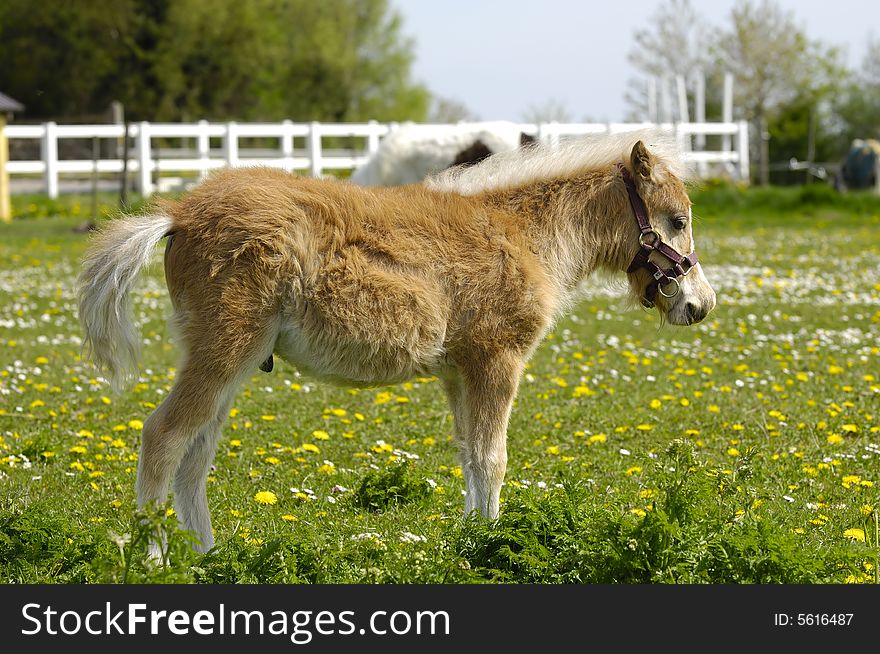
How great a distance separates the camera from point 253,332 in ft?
14.6

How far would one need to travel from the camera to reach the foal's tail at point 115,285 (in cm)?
450

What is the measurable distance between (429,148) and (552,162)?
1075 cm

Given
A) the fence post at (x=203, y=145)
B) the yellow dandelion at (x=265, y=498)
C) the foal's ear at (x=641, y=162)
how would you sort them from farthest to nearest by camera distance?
1. the fence post at (x=203, y=145)
2. the yellow dandelion at (x=265, y=498)
3. the foal's ear at (x=641, y=162)

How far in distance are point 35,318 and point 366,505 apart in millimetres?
7737

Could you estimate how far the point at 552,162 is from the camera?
5.44m

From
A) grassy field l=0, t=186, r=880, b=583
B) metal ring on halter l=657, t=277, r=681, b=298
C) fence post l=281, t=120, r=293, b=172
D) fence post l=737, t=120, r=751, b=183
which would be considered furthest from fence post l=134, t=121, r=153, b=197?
metal ring on halter l=657, t=277, r=681, b=298

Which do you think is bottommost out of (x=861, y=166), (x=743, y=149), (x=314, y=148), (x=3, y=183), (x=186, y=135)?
(x=3, y=183)

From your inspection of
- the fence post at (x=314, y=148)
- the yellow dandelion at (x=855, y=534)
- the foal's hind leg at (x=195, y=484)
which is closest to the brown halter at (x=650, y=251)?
the yellow dandelion at (x=855, y=534)

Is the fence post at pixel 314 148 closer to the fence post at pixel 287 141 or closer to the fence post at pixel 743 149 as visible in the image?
the fence post at pixel 287 141

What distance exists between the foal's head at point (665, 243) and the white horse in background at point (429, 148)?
9.72m

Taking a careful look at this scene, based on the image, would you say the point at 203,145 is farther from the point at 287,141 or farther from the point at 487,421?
the point at 487,421

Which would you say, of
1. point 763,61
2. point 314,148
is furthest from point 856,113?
point 314,148

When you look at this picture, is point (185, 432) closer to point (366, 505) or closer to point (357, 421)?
point (366, 505)

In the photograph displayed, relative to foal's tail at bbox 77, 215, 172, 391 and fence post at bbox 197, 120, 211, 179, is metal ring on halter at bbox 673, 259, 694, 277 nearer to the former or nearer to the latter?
foal's tail at bbox 77, 215, 172, 391
